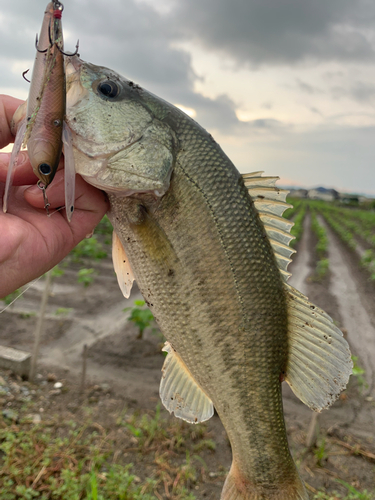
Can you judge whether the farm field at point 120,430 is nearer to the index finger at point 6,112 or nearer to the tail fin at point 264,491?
the tail fin at point 264,491

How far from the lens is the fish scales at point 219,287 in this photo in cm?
166

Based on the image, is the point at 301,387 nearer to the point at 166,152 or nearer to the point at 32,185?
the point at 166,152

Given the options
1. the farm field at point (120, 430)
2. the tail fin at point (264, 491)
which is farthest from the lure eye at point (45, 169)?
the farm field at point (120, 430)

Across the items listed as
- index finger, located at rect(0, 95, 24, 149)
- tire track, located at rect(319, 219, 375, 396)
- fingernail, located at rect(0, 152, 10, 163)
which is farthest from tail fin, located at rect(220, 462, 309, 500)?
tire track, located at rect(319, 219, 375, 396)

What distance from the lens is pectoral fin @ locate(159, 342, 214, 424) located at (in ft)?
6.23

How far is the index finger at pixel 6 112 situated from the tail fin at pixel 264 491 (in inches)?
82.4

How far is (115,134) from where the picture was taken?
1589 millimetres

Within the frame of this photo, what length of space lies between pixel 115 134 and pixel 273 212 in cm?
83

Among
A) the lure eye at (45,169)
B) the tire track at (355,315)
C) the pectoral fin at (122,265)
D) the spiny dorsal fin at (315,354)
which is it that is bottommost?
the tire track at (355,315)

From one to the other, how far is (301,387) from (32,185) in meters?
1.61

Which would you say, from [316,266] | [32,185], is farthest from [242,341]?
[316,266]

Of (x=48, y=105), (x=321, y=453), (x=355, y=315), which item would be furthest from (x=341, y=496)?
(x=355, y=315)

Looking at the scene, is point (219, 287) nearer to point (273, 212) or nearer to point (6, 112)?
point (273, 212)

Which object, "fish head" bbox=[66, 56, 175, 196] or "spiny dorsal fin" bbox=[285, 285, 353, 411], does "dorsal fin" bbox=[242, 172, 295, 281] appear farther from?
"fish head" bbox=[66, 56, 175, 196]
